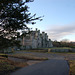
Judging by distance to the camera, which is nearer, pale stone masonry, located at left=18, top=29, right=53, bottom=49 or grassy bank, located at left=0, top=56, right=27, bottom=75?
grassy bank, located at left=0, top=56, right=27, bottom=75

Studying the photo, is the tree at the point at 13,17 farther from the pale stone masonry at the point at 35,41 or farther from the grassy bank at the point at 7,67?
the pale stone masonry at the point at 35,41

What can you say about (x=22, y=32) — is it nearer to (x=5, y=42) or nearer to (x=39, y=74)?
(x=5, y=42)

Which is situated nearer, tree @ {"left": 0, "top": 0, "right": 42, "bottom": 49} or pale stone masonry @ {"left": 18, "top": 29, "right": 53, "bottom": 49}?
tree @ {"left": 0, "top": 0, "right": 42, "bottom": 49}

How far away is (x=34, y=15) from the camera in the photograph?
7.20 metres

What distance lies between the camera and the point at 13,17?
687cm

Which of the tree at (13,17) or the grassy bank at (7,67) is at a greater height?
the tree at (13,17)

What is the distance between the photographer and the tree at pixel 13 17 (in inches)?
265

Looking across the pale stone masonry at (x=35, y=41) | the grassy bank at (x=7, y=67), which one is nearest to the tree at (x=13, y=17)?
the grassy bank at (x=7, y=67)

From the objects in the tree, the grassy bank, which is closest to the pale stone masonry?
the grassy bank

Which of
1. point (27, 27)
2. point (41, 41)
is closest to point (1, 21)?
point (27, 27)

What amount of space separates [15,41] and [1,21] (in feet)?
5.89

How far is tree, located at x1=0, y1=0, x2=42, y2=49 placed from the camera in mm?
6734

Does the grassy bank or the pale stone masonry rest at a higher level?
the pale stone masonry

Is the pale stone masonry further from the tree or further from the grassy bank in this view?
the tree
